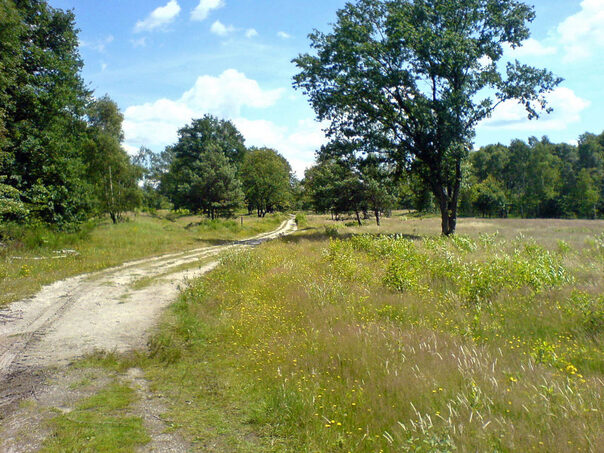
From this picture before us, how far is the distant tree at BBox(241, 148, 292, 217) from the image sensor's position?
6725cm

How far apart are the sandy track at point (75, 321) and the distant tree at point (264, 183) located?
54225 mm

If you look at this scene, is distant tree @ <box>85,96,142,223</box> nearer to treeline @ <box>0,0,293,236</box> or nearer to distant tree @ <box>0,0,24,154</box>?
treeline @ <box>0,0,293,236</box>

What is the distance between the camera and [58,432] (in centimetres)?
406

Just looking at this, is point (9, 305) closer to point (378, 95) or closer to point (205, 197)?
point (378, 95)

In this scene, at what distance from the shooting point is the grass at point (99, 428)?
12.6 feet

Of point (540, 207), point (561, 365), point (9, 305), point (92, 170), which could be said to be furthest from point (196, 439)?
point (540, 207)

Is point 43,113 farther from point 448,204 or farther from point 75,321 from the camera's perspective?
point 448,204

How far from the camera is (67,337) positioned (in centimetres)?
729

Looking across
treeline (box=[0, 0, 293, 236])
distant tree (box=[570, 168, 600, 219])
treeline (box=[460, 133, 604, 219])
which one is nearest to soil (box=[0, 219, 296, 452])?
treeline (box=[0, 0, 293, 236])

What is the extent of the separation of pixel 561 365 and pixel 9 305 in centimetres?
1168

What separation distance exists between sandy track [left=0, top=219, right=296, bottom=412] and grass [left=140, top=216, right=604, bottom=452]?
870mm

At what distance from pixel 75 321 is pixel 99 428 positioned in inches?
196

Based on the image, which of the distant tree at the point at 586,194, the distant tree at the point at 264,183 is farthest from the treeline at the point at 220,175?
the distant tree at the point at 586,194

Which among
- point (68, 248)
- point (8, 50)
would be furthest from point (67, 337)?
point (8, 50)
